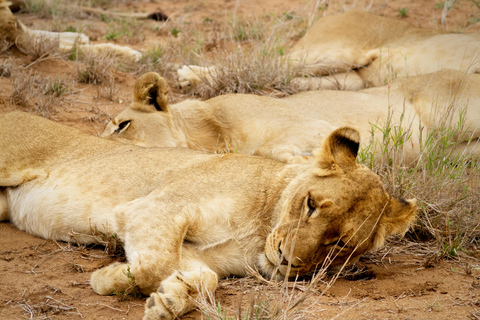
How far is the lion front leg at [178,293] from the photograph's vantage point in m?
2.66

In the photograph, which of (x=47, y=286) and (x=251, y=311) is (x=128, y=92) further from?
(x=251, y=311)

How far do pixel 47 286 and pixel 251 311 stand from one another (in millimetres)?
1230

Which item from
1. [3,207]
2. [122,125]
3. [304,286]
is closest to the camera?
[304,286]

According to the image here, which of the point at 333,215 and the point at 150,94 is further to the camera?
the point at 150,94

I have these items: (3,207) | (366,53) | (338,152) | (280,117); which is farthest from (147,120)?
(366,53)

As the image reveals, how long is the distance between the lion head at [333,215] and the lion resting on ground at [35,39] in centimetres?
472

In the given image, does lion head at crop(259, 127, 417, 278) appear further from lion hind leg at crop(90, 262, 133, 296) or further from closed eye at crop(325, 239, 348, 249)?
lion hind leg at crop(90, 262, 133, 296)

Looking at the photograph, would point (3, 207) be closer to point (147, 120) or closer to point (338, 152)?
point (147, 120)

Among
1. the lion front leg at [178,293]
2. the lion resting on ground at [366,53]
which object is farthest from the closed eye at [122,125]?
the lion front leg at [178,293]

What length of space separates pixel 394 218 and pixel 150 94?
9.22ft

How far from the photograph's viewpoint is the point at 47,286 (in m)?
3.05

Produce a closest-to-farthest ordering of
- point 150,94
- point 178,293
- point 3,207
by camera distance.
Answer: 1. point 178,293
2. point 3,207
3. point 150,94

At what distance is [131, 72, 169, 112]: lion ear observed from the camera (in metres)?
5.22

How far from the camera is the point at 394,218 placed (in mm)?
3230
